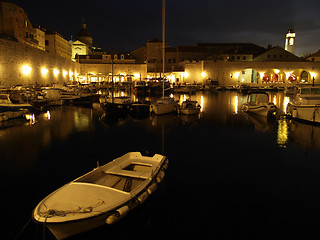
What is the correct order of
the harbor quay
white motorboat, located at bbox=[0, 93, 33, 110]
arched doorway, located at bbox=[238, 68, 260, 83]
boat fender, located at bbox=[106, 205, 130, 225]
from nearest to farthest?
boat fender, located at bbox=[106, 205, 130, 225]
white motorboat, located at bbox=[0, 93, 33, 110]
the harbor quay
arched doorway, located at bbox=[238, 68, 260, 83]

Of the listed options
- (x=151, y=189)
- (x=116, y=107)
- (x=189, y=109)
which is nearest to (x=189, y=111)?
(x=189, y=109)

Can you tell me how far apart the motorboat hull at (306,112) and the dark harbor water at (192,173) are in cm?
65

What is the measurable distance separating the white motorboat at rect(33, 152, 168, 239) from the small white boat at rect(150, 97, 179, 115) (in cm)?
1021

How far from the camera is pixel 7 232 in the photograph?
12.8 ft

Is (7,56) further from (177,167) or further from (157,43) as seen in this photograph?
(157,43)

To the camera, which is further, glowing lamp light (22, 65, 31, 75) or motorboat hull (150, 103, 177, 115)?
glowing lamp light (22, 65, 31, 75)

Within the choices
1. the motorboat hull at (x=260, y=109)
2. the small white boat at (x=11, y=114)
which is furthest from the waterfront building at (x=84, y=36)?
the motorboat hull at (x=260, y=109)

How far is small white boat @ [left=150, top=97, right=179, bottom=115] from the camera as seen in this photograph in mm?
14770

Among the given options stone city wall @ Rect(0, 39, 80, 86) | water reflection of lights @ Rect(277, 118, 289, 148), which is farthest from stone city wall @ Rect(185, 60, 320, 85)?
water reflection of lights @ Rect(277, 118, 289, 148)

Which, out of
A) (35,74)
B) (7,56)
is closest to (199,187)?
(7,56)

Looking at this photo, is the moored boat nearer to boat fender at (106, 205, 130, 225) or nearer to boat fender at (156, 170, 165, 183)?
boat fender at (156, 170, 165, 183)

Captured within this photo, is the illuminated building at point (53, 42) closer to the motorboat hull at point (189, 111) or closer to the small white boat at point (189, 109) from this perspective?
the small white boat at point (189, 109)

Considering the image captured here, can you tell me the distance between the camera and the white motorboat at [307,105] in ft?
40.2

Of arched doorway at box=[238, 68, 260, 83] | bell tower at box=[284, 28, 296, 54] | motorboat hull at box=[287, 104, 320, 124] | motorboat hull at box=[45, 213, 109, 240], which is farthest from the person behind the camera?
bell tower at box=[284, 28, 296, 54]
